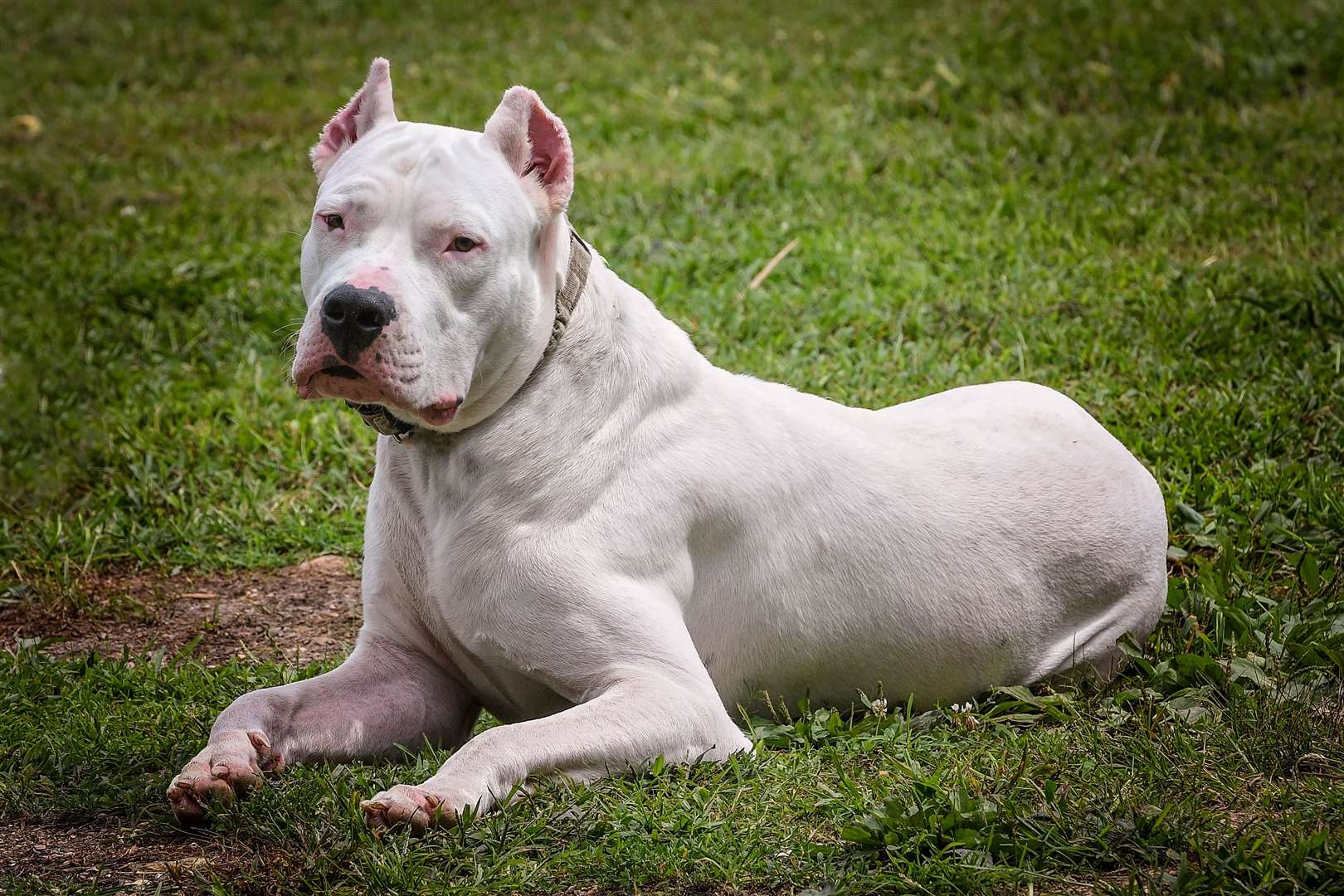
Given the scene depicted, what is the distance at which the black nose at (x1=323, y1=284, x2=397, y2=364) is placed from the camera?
3.46 metres

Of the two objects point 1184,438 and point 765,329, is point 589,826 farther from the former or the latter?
point 765,329

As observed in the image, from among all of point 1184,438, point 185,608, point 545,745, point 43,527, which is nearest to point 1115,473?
point 1184,438

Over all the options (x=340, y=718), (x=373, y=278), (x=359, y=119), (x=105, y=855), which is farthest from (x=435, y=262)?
(x=105, y=855)

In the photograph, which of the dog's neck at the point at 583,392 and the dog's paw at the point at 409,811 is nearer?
the dog's paw at the point at 409,811

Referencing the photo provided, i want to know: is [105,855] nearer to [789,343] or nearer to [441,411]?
[441,411]

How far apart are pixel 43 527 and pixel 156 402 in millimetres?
1025

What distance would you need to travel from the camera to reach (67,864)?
3398mm

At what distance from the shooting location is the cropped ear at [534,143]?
3850 mm

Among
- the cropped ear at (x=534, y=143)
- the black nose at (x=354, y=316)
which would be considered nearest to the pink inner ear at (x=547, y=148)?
the cropped ear at (x=534, y=143)

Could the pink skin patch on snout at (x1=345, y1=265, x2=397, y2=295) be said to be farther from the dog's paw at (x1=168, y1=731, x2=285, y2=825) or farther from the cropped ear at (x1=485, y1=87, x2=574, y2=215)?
the dog's paw at (x1=168, y1=731, x2=285, y2=825)

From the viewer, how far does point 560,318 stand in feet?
13.0

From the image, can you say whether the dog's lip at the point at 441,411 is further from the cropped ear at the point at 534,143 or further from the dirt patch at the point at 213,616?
the dirt patch at the point at 213,616

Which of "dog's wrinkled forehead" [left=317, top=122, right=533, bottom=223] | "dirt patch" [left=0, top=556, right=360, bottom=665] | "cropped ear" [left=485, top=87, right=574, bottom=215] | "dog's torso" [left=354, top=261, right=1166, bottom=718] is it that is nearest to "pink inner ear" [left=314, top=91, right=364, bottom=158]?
"dog's wrinkled forehead" [left=317, top=122, right=533, bottom=223]

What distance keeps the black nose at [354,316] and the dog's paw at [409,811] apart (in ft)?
3.26
